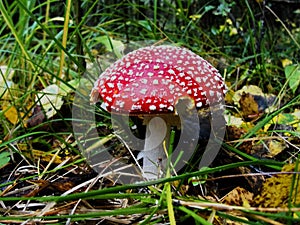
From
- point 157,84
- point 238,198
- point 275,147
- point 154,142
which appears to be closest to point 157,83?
point 157,84

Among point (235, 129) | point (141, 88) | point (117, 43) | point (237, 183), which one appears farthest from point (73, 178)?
Result: point (117, 43)

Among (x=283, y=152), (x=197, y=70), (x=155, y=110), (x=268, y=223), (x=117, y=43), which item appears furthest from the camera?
(x=117, y=43)

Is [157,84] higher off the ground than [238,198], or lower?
higher

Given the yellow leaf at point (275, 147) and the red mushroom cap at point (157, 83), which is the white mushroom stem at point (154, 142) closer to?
the red mushroom cap at point (157, 83)

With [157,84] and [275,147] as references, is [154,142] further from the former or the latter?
[275,147]

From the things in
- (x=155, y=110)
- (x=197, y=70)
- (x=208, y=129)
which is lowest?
(x=208, y=129)

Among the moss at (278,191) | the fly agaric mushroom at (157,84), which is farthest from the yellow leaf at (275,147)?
the moss at (278,191)

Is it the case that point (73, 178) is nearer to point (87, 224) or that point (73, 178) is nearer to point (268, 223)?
point (87, 224)

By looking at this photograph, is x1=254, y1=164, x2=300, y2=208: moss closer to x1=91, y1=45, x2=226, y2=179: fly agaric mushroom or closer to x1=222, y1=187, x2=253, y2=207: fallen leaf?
x1=222, y1=187, x2=253, y2=207: fallen leaf
